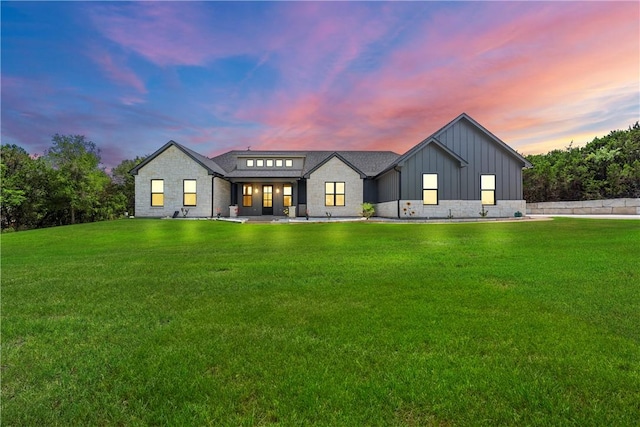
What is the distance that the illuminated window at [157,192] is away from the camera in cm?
2634

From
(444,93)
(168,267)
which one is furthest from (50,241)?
(444,93)

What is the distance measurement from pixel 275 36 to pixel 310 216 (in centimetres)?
1405

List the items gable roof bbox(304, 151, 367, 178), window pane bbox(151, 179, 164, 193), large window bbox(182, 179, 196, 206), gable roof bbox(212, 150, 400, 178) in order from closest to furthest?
window pane bbox(151, 179, 164, 193), large window bbox(182, 179, 196, 206), gable roof bbox(304, 151, 367, 178), gable roof bbox(212, 150, 400, 178)

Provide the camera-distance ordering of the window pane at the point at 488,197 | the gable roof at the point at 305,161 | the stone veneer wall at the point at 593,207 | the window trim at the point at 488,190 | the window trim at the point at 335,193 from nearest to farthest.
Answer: the window trim at the point at 488,190, the window pane at the point at 488,197, the stone veneer wall at the point at 593,207, the window trim at the point at 335,193, the gable roof at the point at 305,161

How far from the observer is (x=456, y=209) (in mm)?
23781

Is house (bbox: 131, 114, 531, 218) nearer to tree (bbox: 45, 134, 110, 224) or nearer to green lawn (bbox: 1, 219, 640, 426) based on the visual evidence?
tree (bbox: 45, 134, 110, 224)

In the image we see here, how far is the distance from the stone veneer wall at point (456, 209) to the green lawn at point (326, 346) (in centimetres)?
1621

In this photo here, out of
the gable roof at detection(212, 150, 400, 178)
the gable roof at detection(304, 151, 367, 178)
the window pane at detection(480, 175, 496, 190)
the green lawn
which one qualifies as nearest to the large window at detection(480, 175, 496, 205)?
the window pane at detection(480, 175, 496, 190)

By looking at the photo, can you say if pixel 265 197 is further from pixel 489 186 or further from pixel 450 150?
pixel 489 186

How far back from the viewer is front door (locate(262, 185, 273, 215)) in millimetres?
30266

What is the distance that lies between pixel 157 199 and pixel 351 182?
1674cm

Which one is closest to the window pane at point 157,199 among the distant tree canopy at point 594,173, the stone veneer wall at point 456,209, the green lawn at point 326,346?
the stone veneer wall at point 456,209

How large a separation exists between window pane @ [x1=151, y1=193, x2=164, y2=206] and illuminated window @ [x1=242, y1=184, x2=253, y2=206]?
7.13 meters

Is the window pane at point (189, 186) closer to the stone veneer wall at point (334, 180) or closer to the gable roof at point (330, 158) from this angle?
the gable roof at point (330, 158)
